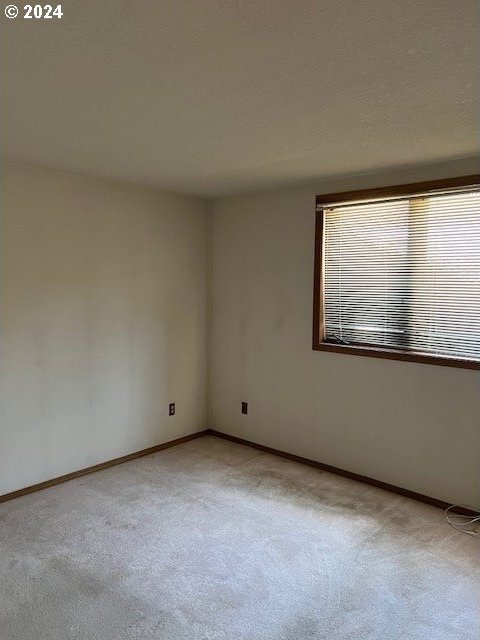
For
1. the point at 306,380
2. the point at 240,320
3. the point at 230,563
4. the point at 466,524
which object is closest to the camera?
the point at 230,563

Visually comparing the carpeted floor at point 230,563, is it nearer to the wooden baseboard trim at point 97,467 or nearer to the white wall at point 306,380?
the wooden baseboard trim at point 97,467

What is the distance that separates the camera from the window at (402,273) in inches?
116

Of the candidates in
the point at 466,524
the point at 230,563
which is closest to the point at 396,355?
the point at 466,524

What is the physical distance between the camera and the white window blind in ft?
9.70

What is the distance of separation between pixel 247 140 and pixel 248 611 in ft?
7.46

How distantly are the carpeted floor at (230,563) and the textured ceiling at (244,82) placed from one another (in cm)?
219

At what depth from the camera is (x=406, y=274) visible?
Result: 3.22 m

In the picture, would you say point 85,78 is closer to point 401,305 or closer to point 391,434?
point 401,305

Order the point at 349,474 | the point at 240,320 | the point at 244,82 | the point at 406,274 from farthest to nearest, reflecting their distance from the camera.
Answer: the point at 240,320
the point at 349,474
the point at 406,274
the point at 244,82

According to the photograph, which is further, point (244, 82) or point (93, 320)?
point (93, 320)

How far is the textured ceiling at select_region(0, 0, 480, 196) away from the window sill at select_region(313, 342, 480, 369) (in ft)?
4.11

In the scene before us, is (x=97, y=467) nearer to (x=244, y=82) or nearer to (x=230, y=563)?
(x=230, y=563)

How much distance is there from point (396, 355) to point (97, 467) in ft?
7.83

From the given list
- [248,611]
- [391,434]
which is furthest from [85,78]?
[391,434]
